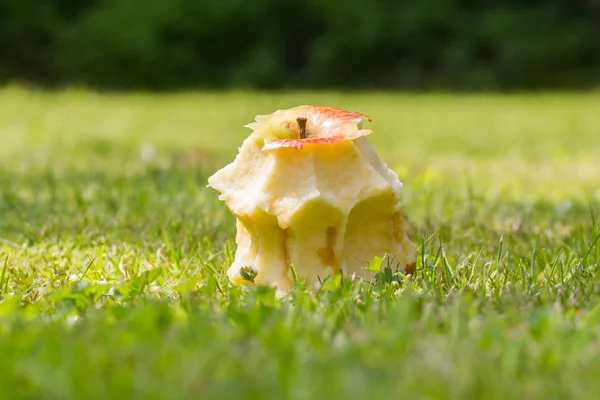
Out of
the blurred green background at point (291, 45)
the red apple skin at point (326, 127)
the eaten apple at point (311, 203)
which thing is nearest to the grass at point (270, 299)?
the eaten apple at point (311, 203)

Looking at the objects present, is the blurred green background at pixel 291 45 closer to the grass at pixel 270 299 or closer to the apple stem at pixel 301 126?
the grass at pixel 270 299

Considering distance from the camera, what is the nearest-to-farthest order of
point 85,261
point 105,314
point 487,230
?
point 105,314 → point 85,261 → point 487,230

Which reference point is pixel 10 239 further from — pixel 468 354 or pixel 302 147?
pixel 468 354

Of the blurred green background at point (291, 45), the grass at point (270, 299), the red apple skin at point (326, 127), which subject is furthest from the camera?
the blurred green background at point (291, 45)

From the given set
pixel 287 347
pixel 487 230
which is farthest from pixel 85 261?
pixel 487 230

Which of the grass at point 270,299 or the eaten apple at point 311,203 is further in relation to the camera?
the eaten apple at point 311,203

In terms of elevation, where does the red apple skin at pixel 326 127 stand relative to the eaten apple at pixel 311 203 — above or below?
above
